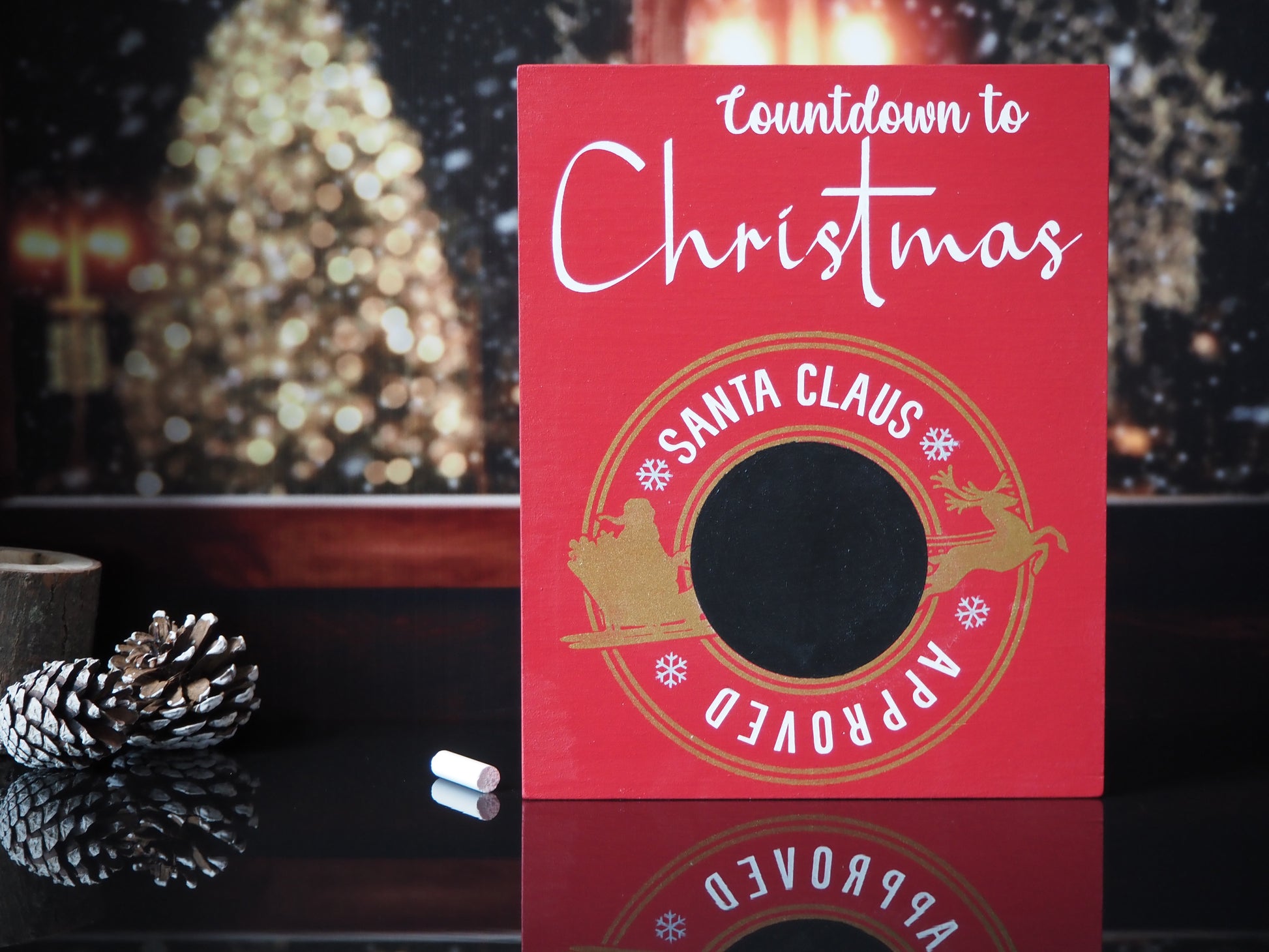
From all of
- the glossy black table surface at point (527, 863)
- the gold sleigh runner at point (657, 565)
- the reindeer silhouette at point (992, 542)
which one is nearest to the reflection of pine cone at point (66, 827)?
the glossy black table surface at point (527, 863)

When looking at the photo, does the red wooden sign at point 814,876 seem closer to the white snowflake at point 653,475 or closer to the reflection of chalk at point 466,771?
the reflection of chalk at point 466,771

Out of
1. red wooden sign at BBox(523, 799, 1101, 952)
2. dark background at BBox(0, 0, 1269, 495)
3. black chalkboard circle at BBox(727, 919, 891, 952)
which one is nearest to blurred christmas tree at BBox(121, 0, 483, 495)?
dark background at BBox(0, 0, 1269, 495)

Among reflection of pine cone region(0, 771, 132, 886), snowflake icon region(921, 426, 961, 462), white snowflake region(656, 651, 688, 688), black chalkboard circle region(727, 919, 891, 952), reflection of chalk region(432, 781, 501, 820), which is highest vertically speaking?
snowflake icon region(921, 426, 961, 462)

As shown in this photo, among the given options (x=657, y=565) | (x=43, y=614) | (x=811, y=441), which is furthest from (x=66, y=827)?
(x=811, y=441)

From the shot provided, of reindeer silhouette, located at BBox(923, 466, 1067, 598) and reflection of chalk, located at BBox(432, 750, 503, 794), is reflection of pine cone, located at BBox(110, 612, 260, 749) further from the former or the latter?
reindeer silhouette, located at BBox(923, 466, 1067, 598)

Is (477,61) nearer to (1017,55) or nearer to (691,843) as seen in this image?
(1017,55)

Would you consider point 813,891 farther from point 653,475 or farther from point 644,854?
point 653,475
